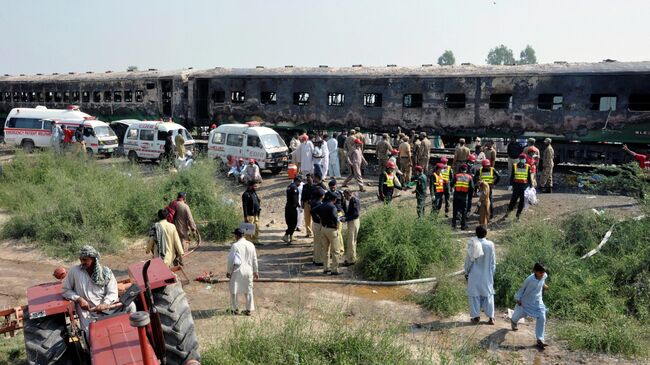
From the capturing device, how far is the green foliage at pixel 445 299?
25.5 feet

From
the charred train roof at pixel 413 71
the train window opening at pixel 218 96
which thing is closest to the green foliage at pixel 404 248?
the charred train roof at pixel 413 71

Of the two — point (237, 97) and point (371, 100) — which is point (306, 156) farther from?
point (237, 97)

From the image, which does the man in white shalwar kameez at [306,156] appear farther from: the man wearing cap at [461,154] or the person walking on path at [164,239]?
the person walking on path at [164,239]

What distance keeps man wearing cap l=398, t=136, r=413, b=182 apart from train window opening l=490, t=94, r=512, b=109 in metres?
4.36

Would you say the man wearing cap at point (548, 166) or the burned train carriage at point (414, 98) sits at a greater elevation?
the burned train carriage at point (414, 98)

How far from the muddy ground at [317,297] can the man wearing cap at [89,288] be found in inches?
55.1

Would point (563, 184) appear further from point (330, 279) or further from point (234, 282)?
point (234, 282)

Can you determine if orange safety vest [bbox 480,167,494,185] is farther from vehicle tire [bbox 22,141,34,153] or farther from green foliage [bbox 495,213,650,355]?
vehicle tire [bbox 22,141,34,153]

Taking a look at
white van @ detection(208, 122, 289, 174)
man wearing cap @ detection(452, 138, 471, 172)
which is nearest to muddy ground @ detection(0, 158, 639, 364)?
man wearing cap @ detection(452, 138, 471, 172)

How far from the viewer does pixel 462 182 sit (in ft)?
36.7

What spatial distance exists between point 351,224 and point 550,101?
1064cm

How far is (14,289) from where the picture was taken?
8836 mm

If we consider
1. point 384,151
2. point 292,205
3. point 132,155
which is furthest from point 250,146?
point 292,205

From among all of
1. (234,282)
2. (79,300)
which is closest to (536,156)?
(234,282)
